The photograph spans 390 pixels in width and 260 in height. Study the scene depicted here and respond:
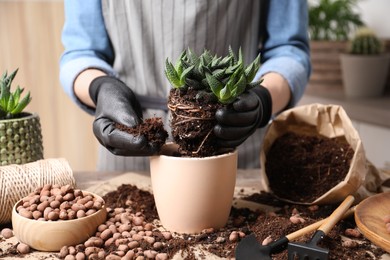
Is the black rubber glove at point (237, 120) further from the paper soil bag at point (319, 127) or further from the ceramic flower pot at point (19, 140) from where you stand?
the ceramic flower pot at point (19, 140)

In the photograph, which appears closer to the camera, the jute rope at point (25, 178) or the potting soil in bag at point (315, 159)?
the jute rope at point (25, 178)

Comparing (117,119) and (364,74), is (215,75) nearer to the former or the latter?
(117,119)

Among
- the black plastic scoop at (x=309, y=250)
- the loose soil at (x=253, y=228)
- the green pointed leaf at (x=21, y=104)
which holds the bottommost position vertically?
the loose soil at (x=253, y=228)

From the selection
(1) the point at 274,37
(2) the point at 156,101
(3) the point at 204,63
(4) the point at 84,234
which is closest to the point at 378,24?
(1) the point at 274,37

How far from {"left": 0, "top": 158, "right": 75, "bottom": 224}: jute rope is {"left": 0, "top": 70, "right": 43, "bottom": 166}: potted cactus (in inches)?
2.3

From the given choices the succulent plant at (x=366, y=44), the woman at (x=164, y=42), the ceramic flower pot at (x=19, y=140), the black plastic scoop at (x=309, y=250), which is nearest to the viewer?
the black plastic scoop at (x=309, y=250)

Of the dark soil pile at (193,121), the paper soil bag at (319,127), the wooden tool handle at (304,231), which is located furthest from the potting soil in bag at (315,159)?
the dark soil pile at (193,121)

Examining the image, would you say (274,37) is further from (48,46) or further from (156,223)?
(48,46)

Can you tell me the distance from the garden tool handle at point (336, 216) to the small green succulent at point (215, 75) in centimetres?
26

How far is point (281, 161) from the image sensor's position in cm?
111

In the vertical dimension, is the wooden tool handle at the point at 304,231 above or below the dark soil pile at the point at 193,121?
below

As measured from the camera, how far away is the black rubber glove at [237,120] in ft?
2.90

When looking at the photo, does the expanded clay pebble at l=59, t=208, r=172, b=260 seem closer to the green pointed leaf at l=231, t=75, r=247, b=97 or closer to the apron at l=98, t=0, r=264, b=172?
the green pointed leaf at l=231, t=75, r=247, b=97

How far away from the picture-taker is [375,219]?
0.87 metres
